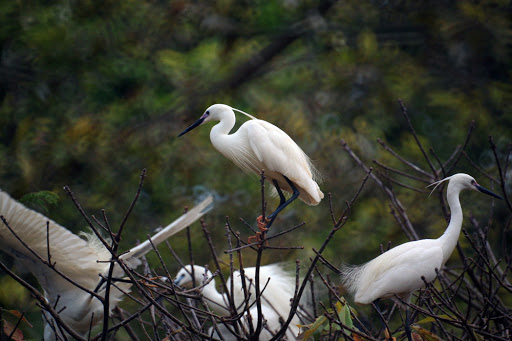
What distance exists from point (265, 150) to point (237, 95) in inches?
96.8

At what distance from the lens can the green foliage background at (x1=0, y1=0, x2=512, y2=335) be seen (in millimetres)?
4270

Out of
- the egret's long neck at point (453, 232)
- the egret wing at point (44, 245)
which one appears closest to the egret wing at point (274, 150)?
the egret's long neck at point (453, 232)

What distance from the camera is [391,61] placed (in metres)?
4.90

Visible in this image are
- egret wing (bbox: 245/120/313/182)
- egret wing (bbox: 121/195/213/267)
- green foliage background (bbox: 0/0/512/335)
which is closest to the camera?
egret wing (bbox: 121/195/213/267)

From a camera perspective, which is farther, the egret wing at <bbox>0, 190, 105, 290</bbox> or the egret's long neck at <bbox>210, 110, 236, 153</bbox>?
the egret's long neck at <bbox>210, 110, 236, 153</bbox>

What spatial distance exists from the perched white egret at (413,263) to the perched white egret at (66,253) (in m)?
0.64

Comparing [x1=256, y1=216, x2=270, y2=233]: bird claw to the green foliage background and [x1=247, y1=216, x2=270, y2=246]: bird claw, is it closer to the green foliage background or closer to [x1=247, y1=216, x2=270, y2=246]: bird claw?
[x1=247, y1=216, x2=270, y2=246]: bird claw

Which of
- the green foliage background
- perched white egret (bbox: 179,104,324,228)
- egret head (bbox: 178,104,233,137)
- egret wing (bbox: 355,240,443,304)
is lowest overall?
the green foliage background

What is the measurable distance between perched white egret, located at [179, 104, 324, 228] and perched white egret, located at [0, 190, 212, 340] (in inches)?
15.1

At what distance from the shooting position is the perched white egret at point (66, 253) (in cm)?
200

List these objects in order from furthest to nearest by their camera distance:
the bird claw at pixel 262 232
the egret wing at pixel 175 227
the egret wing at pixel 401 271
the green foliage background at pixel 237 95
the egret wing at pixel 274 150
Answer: the green foliage background at pixel 237 95
the egret wing at pixel 274 150
the egret wing at pixel 401 271
the egret wing at pixel 175 227
the bird claw at pixel 262 232

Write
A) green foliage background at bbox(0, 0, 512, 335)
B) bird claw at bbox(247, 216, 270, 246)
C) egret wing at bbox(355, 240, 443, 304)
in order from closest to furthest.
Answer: bird claw at bbox(247, 216, 270, 246), egret wing at bbox(355, 240, 443, 304), green foliage background at bbox(0, 0, 512, 335)

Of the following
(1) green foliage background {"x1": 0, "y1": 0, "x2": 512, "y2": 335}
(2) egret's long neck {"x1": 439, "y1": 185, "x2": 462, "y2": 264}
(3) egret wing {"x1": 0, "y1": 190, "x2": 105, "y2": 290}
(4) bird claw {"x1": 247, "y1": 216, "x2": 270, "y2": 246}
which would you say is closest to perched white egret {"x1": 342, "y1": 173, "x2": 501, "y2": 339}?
(2) egret's long neck {"x1": 439, "y1": 185, "x2": 462, "y2": 264}

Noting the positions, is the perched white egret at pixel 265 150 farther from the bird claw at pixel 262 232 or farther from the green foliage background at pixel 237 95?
the green foliage background at pixel 237 95
